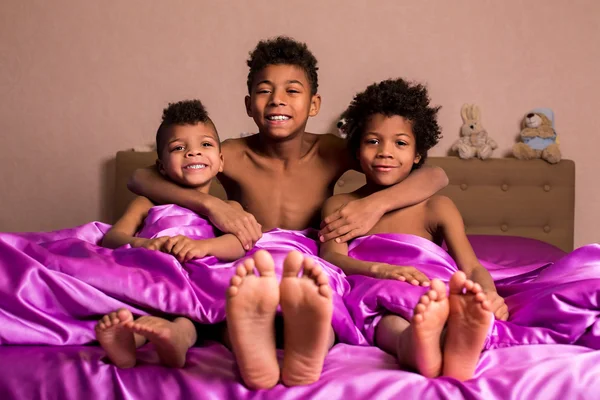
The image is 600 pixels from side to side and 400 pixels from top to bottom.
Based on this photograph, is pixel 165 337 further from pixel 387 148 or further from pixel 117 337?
pixel 387 148

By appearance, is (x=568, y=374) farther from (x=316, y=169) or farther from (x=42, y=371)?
(x=316, y=169)

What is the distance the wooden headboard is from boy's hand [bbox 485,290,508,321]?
149 cm

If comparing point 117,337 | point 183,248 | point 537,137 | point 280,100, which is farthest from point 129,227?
point 537,137

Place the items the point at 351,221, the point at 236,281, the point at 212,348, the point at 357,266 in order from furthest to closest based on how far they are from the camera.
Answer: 1. the point at 351,221
2. the point at 357,266
3. the point at 212,348
4. the point at 236,281

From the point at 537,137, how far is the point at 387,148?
1.52 metres

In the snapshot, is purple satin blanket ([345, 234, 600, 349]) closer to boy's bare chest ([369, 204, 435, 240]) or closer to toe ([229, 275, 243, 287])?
boy's bare chest ([369, 204, 435, 240])

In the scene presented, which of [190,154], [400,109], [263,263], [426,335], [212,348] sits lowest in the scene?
[212,348]

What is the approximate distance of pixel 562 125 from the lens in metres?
3.08

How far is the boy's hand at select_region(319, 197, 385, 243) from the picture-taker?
1656 mm

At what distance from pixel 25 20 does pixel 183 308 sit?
2.25 metres

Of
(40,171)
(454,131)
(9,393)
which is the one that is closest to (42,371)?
(9,393)

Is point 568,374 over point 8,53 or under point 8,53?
under

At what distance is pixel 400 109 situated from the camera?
1.77 meters

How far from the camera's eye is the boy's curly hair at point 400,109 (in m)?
1.77
